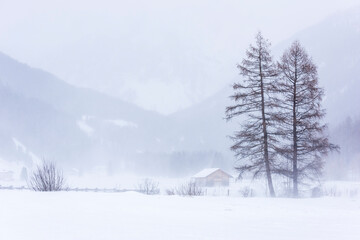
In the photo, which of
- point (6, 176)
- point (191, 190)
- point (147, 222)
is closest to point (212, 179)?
point (6, 176)

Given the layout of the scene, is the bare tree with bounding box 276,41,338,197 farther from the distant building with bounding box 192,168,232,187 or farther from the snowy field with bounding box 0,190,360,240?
the distant building with bounding box 192,168,232,187

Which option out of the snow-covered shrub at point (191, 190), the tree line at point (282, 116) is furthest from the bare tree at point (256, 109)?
the snow-covered shrub at point (191, 190)

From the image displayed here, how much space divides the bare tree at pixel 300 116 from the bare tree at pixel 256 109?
0.76 meters

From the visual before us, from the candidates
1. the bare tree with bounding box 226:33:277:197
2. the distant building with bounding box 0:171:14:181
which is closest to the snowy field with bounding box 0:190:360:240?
the bare tree with bounding box 226:33:277:197

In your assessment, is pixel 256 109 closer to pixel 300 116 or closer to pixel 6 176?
pixel 300 116

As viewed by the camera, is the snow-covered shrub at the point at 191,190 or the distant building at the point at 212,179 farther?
the distant building at the point at 212,179

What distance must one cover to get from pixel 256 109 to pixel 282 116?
2.05 metres

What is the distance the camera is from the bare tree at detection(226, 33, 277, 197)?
2853 centimetres

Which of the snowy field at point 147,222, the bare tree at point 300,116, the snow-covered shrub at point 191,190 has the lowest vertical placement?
the snowy field at point 147,222

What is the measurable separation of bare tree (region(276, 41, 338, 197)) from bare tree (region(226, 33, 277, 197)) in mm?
760

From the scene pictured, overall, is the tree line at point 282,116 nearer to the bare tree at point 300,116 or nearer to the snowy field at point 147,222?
the bare tree at point 300,116

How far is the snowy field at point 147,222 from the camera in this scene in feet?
28.5

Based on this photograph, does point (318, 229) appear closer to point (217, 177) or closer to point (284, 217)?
point (284, 217)

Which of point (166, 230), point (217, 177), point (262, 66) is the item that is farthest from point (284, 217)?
point (217, 177)
